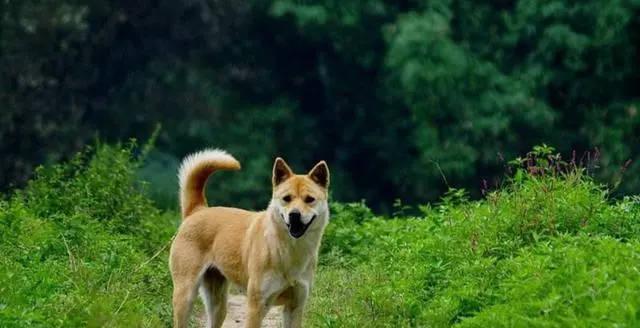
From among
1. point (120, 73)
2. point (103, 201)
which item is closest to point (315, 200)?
point (103, 201)

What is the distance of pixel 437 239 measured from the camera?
1045cm

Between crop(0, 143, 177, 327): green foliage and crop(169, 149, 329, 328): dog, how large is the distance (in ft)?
1.42

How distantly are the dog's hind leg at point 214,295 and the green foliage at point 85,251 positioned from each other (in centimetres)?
39

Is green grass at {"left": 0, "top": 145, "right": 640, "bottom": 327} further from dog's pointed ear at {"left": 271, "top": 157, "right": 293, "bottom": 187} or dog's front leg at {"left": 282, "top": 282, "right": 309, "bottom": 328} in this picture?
dog's pointed ear at {"left": 271, "top": 157, "right": 293, "bottom": 187}

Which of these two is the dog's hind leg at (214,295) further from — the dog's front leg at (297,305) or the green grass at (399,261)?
the dog's front leg at (297,305)

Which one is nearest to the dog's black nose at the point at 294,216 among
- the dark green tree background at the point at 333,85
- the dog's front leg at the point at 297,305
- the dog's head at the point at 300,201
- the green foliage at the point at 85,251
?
the dog's head at the point at 300,201

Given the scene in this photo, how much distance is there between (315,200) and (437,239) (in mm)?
1945

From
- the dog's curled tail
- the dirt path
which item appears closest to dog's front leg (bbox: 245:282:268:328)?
the dog's curled tail

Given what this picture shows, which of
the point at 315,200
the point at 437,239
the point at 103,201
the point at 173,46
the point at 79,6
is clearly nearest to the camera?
A: the point at 315,200

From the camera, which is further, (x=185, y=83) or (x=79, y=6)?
(x=185, y=83)

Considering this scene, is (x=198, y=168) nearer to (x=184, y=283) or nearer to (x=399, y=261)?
(x=184, y=283)

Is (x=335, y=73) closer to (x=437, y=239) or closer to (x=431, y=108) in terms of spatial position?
(x=431, y=108)

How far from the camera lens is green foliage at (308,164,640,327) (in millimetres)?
7559

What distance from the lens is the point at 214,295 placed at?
371 inches
